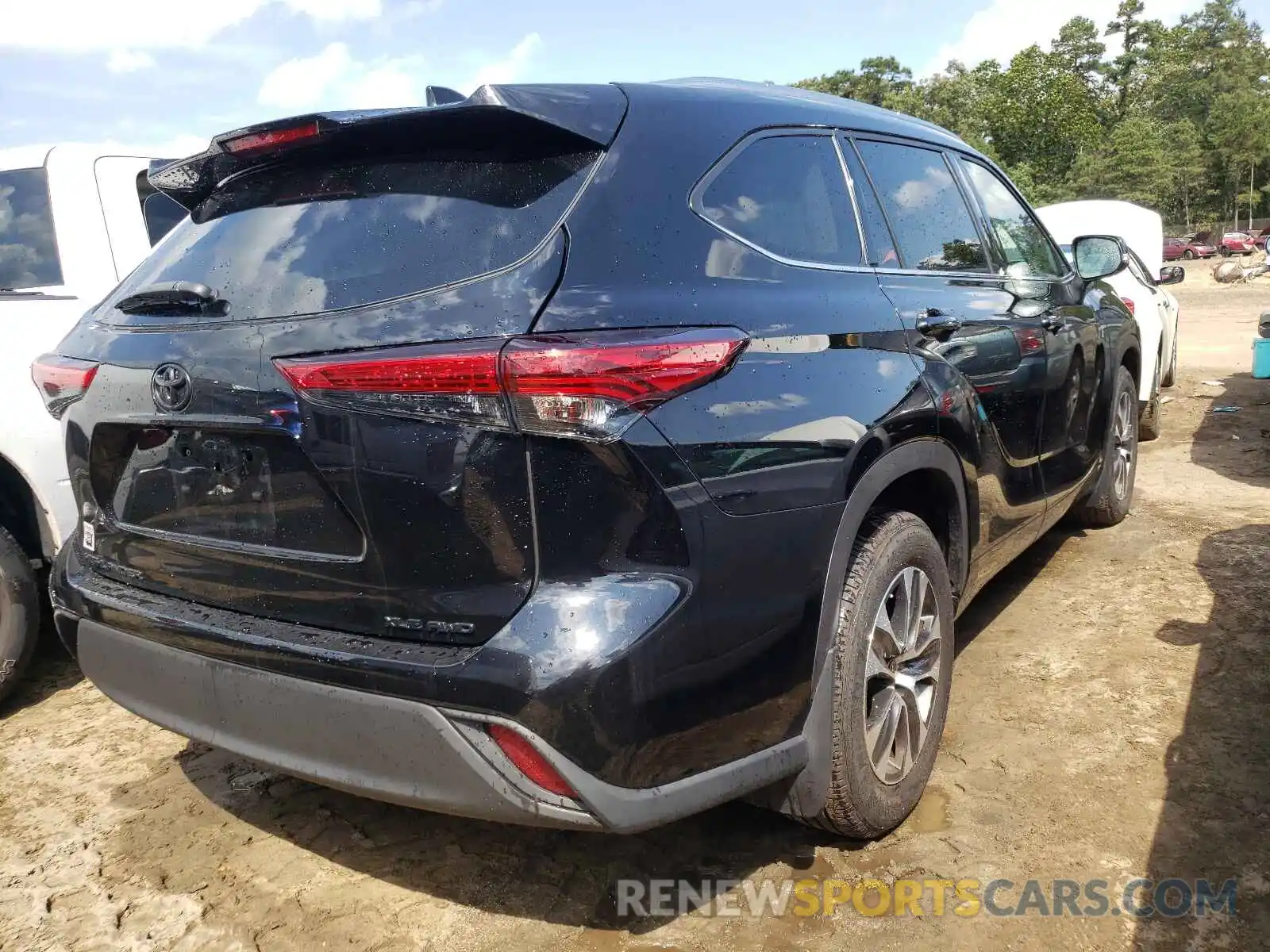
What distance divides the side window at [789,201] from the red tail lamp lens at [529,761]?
1.13 meters

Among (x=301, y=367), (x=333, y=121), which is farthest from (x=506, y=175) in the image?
(x=301, y=367)

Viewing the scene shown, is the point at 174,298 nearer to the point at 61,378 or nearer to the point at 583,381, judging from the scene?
the point at 61,378

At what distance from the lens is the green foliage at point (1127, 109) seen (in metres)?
50.4

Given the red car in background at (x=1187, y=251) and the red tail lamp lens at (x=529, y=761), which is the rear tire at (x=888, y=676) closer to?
the red tail lamp lens at (x=529, y=761)

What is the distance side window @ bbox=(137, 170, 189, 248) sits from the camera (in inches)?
160

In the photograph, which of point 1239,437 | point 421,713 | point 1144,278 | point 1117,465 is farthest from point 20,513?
point 1239,437

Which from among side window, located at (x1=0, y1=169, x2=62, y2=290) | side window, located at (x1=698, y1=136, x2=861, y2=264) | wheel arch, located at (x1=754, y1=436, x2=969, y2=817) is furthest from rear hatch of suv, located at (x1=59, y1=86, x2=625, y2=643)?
side window, located at (x1=0, y1=169, x2=62, y2=290)

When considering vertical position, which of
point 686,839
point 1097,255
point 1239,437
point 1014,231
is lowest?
point 1239,437

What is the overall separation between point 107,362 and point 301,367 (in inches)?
27.2

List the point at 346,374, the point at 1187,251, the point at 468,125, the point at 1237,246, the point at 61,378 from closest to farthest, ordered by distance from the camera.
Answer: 1. the point at 346,374
2. the point at 468,125
3. the point at 61,378
4. the point at 1237,246
5. the point at 1187,251

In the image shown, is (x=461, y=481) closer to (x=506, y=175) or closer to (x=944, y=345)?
(x=506, y=175)

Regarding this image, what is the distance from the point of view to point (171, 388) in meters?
2.10

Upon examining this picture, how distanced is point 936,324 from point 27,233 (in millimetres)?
3490

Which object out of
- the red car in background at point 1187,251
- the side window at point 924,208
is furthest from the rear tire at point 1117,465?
the red car in background at point 1187,251
